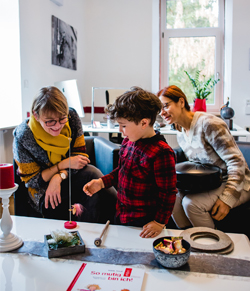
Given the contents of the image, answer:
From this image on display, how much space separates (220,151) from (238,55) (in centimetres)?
308

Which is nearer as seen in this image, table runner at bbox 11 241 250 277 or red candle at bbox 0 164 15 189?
table runner at bbox 11 241 250 277

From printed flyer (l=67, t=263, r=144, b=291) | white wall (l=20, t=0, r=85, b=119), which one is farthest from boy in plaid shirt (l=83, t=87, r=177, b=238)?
white wall (l=20, t=0, r=85, b=119)

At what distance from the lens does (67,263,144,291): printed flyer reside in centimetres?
78

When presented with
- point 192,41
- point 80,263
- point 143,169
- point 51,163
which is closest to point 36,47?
Result: point 51,163

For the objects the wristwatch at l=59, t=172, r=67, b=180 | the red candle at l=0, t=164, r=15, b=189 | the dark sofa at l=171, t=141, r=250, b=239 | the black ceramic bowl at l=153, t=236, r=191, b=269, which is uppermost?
the red candle at l=0, t=164, r=15, b=189

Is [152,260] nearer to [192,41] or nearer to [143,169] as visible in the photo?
[143,169]

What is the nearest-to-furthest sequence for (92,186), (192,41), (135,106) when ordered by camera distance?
(135,106)
(92,186)
(192,41)

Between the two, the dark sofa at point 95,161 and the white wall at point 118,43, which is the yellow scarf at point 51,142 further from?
the white wall at point 118,43

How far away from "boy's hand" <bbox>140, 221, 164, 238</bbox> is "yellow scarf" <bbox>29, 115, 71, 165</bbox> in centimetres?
67

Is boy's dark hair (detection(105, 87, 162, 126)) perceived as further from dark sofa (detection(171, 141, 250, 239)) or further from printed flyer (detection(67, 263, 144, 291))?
dark sofa (detection(171, 141, 250, 239))

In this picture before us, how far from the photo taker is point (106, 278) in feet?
2.67

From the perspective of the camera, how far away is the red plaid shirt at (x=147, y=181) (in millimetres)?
1128

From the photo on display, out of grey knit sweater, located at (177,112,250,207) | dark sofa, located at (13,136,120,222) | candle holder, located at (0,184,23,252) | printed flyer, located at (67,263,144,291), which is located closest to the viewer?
printed flyer, located at (67,263,144,291)

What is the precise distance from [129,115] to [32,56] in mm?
2376
